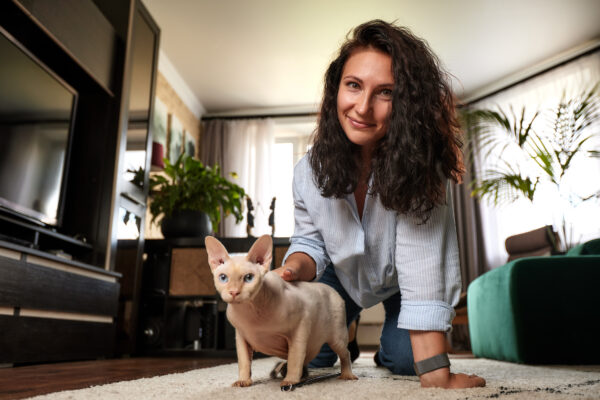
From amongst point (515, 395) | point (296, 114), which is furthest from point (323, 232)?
point (296, 114)

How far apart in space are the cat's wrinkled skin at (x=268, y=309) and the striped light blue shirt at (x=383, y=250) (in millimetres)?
184

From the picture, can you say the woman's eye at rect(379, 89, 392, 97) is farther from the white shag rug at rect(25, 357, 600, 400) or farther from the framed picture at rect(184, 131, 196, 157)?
the framed picture at rect(184, 131, 196, 157)

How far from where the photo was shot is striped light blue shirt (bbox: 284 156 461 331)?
104 cm

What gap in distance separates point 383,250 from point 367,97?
389 mm

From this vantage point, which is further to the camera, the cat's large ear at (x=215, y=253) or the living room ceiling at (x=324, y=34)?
the living room ceiling at (x=324, y=34)

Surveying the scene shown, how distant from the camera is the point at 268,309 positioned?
36.0 inches

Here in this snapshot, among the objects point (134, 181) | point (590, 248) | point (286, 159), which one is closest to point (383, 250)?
point (590, 248)

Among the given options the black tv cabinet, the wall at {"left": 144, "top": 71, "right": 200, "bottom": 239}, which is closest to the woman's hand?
the black tv cabinet

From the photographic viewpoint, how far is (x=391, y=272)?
4.26 feet

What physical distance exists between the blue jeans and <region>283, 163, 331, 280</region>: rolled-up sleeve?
29 cm

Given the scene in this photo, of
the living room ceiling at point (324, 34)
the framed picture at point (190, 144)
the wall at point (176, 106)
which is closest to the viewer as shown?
the living room ceiling at point (324, 34)

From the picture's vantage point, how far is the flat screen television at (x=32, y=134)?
2.06m

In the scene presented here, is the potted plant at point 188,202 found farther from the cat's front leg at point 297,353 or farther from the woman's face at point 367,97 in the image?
the cat's front leg at point 297,353

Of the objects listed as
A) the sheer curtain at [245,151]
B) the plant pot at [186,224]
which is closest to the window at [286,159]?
the sheer curtain at [245,151]
